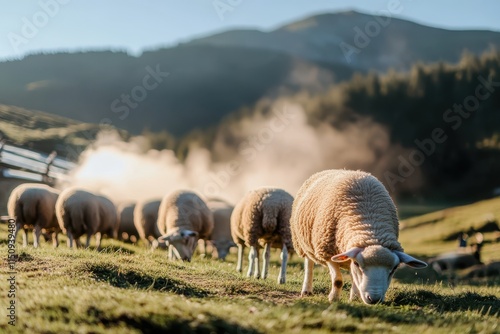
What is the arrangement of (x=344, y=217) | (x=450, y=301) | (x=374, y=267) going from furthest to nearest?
(x=450, y=301) → (x=344, y=217) → (x=374, y=267)

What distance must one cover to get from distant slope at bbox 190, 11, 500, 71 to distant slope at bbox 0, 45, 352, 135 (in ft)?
36.7

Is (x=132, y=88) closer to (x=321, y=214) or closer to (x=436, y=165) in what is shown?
(x=436, y=165)

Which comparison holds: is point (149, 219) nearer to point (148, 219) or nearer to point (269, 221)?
point (148, 219)

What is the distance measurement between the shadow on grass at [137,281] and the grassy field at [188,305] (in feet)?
0.06

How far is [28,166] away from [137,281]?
106 feet

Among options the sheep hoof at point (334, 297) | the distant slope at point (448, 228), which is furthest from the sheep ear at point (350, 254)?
the distant slope at point (448, 228)

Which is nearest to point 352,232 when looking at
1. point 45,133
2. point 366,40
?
point 45,133

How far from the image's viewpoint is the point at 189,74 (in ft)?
411

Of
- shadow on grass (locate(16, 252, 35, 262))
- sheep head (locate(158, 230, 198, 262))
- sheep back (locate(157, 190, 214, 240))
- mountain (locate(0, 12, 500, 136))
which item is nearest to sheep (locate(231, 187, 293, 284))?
sheep head (locate(158, 230, 198, 262))

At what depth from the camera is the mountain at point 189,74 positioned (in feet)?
327

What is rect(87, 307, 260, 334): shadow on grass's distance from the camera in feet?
19.8

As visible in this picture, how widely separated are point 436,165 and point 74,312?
56662mm

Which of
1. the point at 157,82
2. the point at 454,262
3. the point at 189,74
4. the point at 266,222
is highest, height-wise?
the point at 189,74

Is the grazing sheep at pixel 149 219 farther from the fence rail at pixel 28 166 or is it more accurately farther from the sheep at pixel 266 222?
the fence rail at pixel 28 166
